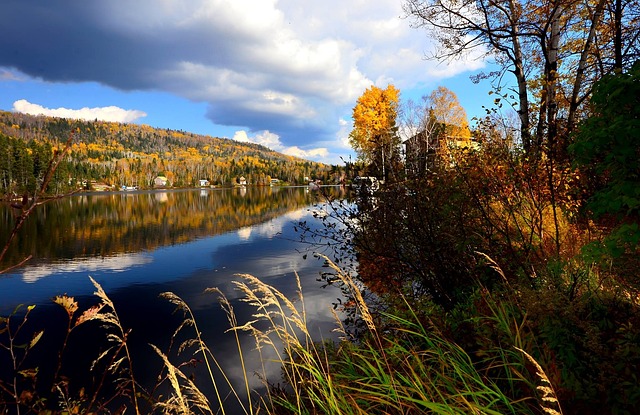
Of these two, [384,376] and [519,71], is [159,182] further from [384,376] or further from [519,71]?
[384,376]

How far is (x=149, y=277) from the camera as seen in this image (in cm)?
1720

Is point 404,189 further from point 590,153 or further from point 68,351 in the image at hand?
point 68,351

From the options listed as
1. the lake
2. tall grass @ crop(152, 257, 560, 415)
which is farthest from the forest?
the lake

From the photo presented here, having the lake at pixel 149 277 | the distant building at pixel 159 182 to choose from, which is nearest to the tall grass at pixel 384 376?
the lake at pixel 149 277

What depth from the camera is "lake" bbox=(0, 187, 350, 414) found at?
1018 cm

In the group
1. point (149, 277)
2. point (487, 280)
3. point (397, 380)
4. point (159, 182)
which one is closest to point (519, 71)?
point (487, 280)

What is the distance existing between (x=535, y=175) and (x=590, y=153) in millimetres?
2671

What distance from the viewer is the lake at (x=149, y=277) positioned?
401 inches

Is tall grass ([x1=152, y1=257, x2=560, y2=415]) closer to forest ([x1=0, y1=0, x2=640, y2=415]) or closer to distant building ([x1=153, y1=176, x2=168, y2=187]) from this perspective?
forest ([x1=0, y1=0, x2=640, y2=415])

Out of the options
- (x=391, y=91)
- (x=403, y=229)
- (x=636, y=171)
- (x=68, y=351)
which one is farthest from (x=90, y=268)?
(x=391, y=91)

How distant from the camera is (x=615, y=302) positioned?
3.35 meters

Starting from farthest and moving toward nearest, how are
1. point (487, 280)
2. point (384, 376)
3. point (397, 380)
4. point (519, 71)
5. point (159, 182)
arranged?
point (159, 182), point (519, 71), point (487, 280), point (397, 380), point (384, 376)

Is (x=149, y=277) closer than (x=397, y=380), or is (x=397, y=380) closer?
(x=397, y=380)

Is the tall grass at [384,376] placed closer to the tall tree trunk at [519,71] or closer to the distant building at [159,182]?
the tall tree trunk at [519,71]
